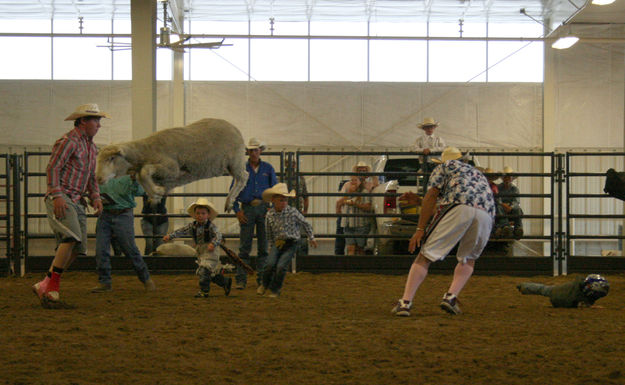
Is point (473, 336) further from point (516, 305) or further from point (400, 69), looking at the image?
point (400, 69)

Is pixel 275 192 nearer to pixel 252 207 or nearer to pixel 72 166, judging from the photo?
pixel 252 207

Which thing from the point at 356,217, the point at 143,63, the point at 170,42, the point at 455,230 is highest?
the point at 170,42

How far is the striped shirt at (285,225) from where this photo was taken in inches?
300

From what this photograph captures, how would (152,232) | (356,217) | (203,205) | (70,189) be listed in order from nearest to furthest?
(70,189), (203,205), (356,217), (152,232)

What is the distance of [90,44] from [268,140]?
5919 mm

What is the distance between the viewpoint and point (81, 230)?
633cm

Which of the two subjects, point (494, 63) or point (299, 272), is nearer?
point (299, 272)

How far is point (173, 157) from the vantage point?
4.47 meters

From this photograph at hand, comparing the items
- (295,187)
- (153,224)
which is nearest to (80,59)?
(153,224)

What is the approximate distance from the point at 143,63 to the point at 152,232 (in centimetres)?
273

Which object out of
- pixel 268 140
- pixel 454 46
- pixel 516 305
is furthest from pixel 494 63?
pixel 516 305

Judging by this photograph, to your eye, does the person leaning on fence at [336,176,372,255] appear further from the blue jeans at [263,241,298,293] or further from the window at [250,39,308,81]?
the window at [250,39,308,81]

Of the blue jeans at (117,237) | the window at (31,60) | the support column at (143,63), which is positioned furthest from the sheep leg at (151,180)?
the window at (31,60)

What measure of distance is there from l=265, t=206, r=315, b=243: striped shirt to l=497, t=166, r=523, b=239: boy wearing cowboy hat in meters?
3.75
